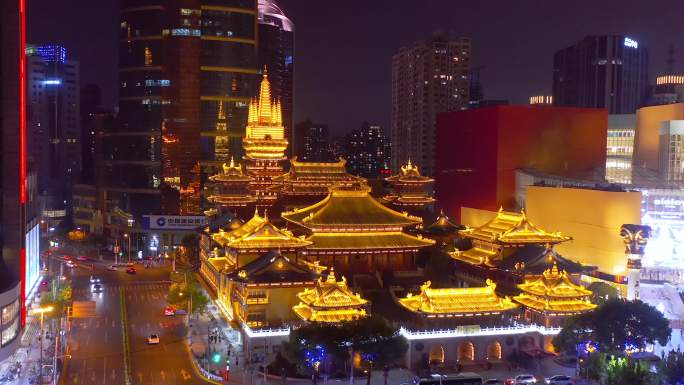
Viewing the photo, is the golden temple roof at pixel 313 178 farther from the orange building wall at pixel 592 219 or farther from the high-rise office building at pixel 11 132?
the high-rise office building at pixel 11 132

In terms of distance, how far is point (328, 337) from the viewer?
115 feet

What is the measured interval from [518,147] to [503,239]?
81.2ft

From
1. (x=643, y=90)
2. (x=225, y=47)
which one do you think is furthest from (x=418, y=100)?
(x=225, y=47)

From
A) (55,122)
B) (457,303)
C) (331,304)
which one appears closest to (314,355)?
(331,304)

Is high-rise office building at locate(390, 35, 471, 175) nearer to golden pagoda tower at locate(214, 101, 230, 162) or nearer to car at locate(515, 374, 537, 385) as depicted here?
golden pagoda tower at locate(214, 101, 230, 162)

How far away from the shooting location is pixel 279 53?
131250 mm

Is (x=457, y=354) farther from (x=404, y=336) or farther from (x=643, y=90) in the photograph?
(x=643, y=90)

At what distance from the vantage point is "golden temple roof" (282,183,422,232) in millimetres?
49312

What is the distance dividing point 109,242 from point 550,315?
64.8 m

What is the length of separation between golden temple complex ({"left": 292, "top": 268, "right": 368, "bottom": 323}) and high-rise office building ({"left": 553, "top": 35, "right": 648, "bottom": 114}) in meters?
96.0

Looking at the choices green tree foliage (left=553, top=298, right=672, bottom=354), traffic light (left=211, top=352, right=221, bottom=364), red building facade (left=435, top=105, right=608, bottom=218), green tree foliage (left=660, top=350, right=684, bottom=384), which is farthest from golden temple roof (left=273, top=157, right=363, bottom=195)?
green tree foliage (left=660, top=350, right=684, bottom=384)

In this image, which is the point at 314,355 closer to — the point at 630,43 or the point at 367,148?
the point at 630,43

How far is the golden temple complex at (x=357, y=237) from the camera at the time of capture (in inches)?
1903

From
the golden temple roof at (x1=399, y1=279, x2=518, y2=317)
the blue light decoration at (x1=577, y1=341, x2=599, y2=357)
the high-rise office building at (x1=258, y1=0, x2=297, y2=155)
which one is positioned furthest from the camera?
the high-rise office building at (x1=258, y1=0, x2=297, y2=155)
